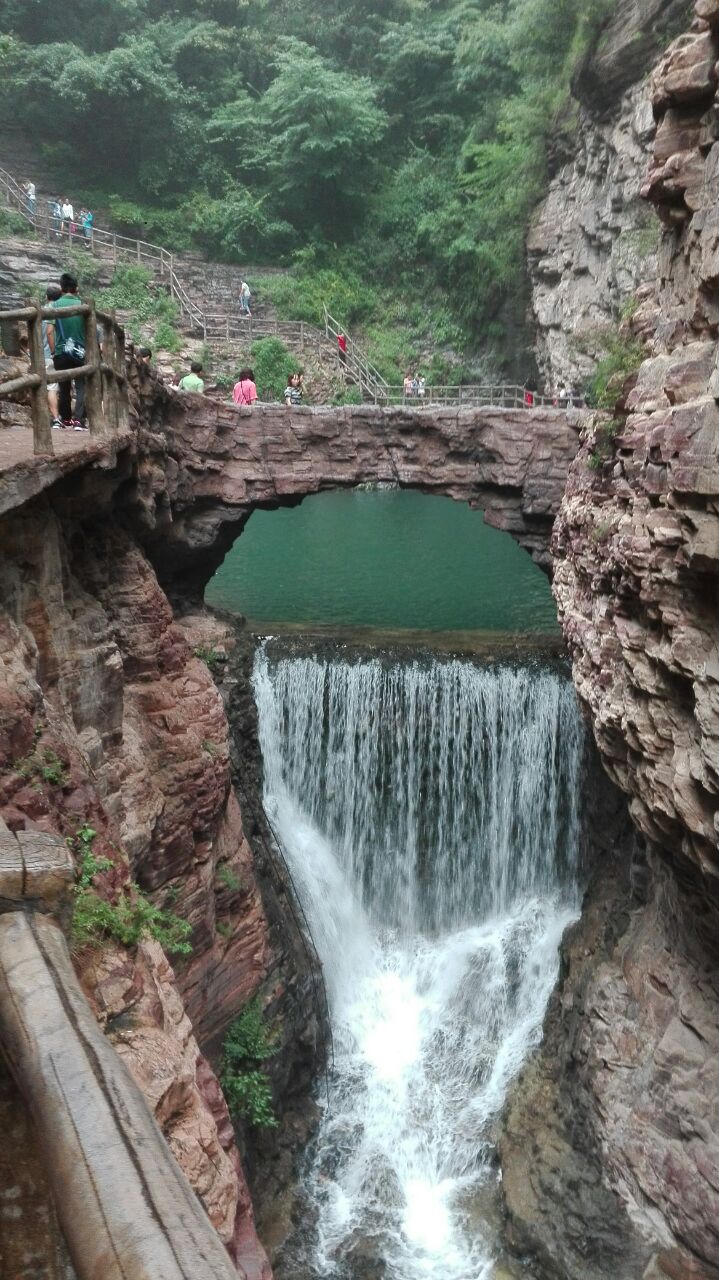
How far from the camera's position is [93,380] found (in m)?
6.21

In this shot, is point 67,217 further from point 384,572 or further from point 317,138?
point 384,572

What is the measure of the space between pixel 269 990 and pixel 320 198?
26483 millimetres

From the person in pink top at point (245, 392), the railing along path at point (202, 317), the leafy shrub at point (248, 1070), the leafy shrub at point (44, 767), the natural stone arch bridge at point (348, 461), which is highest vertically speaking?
the railing along path at point (202, 317)

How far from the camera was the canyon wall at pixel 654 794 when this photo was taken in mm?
5590

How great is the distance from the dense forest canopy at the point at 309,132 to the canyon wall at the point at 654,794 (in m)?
19.5

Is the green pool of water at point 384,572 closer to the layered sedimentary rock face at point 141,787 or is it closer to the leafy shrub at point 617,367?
the leafy shrub at point 617,367

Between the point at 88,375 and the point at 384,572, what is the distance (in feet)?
45.9

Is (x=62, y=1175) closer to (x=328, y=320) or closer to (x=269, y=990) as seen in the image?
(x=269, y=990)

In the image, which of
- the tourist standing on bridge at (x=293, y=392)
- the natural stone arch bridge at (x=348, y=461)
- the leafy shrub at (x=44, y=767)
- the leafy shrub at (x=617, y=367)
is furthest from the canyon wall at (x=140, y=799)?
the tourist standing on bridge at (x=293, y=392)

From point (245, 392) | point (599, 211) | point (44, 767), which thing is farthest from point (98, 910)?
point (599, 211)

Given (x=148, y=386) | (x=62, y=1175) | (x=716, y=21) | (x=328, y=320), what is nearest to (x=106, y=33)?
(x=328, y=320)

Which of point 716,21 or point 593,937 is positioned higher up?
point 716,21

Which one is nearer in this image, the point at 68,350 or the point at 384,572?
the point at 68,350

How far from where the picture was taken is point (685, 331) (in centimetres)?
640
